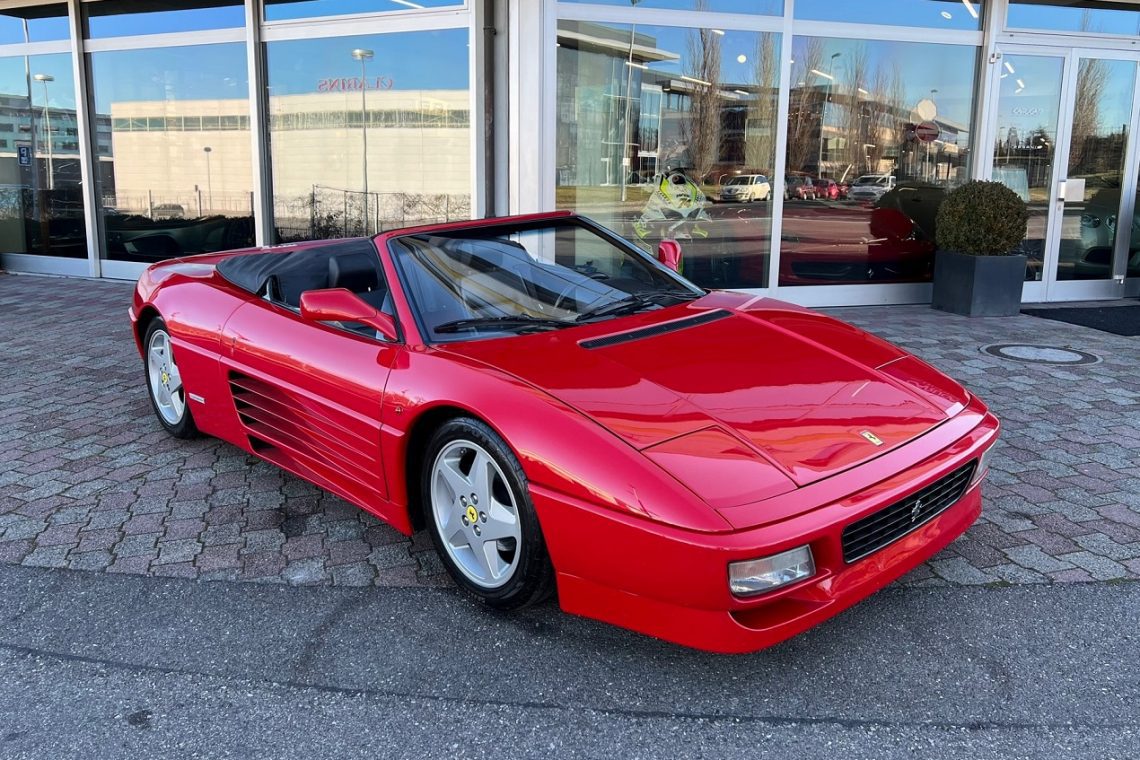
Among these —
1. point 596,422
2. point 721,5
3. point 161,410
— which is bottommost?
point 161,410

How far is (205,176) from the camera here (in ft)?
33.6

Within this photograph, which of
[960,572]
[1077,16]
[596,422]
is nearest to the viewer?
[596,422]

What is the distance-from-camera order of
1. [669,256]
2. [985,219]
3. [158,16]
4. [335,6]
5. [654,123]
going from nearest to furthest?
[669,256] < [985,219] < [654,123] < [335,6] < [158,16]

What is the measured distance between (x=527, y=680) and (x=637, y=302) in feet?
5.40

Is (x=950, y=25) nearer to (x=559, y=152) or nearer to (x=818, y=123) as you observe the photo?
(x=818, y=123)

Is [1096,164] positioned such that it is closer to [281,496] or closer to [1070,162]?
[1070,162]

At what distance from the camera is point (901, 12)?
8.92 meters

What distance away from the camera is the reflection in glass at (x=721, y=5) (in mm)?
8188

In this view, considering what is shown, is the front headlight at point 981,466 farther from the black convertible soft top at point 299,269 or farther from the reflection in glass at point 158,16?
the reflection in glass at point 158,16

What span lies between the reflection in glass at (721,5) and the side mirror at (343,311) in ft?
18.8

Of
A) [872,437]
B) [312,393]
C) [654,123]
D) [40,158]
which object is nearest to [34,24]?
[40,158]

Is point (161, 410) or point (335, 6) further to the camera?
point (335, 6)

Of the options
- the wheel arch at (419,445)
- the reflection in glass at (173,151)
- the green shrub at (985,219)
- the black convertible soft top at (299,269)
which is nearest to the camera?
the wheel arch at (419,445)

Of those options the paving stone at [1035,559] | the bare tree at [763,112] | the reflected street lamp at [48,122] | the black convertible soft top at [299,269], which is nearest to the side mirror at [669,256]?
the black convertible soft top at [299,269]
